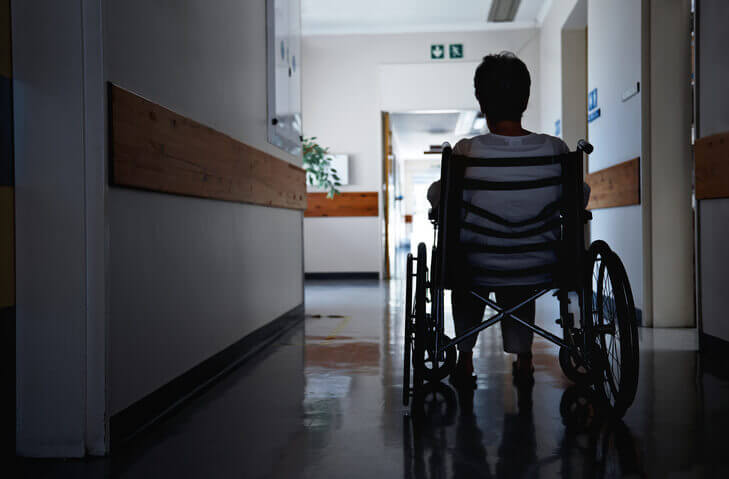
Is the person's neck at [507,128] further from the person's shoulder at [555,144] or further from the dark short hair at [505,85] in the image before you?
the person's shoulder at [555,144]

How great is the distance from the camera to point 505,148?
197 cm

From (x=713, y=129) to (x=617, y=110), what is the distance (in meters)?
1.41

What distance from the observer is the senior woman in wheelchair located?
1961 millimetres

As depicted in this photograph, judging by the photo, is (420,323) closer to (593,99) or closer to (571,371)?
(571,371)

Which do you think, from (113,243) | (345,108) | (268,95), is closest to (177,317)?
(113,243)

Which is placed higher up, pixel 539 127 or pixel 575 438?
pixel 539 127

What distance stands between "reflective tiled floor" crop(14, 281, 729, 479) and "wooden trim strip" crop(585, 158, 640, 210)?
49.9 inches

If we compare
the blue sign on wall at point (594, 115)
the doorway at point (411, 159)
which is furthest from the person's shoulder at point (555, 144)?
the blue sign on wall at point (594, 115)

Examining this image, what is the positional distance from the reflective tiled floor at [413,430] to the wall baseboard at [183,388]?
5cm

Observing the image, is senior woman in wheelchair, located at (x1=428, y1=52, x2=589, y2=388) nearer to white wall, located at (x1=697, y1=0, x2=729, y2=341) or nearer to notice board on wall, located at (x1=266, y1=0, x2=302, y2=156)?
white wall, located at (x1=697, y1=0, x2=729, y2=341)

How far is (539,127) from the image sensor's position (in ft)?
22.6

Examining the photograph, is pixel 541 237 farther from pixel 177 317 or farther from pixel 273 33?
pixel 273 33

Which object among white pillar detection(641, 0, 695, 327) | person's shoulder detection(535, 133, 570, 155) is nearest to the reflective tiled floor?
person's shoulder detection(535, 133, 570, 155)

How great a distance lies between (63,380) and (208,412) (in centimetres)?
54
